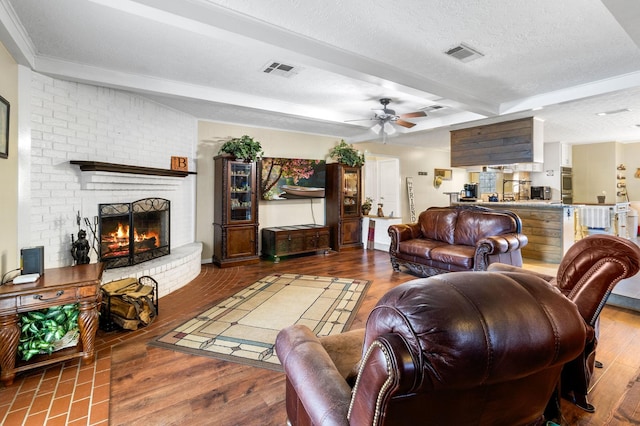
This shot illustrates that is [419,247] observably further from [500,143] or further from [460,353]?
[460,353]

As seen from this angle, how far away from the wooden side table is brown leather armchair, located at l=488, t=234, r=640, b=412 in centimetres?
325

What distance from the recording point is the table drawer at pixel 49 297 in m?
2.16

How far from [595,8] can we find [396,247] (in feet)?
11.6

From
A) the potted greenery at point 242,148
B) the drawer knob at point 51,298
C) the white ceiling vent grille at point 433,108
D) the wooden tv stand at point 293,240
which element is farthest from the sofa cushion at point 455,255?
the drawer knob at point 51,298

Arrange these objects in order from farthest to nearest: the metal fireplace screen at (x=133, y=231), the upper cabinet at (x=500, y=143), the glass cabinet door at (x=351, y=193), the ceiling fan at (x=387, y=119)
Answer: the glass cabinet door at (x=351, y=193) < the upper cabinet at (x=500, y=143) < the ceiling fan at (x=387, y=119) < the metal fireplace screen at (x=133, y=231)

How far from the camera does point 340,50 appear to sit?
2979 mm

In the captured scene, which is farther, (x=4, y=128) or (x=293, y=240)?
(x=293, y=240)

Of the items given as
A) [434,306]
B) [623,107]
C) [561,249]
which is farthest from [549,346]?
[623,107]

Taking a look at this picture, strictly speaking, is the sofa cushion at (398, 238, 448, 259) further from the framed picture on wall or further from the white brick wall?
the framed picture on wall

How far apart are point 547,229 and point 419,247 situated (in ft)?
7.74

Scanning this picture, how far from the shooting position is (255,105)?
449 centimetres

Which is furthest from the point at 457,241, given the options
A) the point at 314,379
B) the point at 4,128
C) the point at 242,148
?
the point at 4,128

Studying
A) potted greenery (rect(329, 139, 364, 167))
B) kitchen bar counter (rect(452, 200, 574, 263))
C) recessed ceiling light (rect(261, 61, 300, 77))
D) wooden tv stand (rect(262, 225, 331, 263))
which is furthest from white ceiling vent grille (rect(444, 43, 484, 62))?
wooden tv stand (rect(262, 225, 331, 263))

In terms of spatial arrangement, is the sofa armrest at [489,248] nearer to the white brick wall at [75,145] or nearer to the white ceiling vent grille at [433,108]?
the white ceiling vent grille at [433,108]
